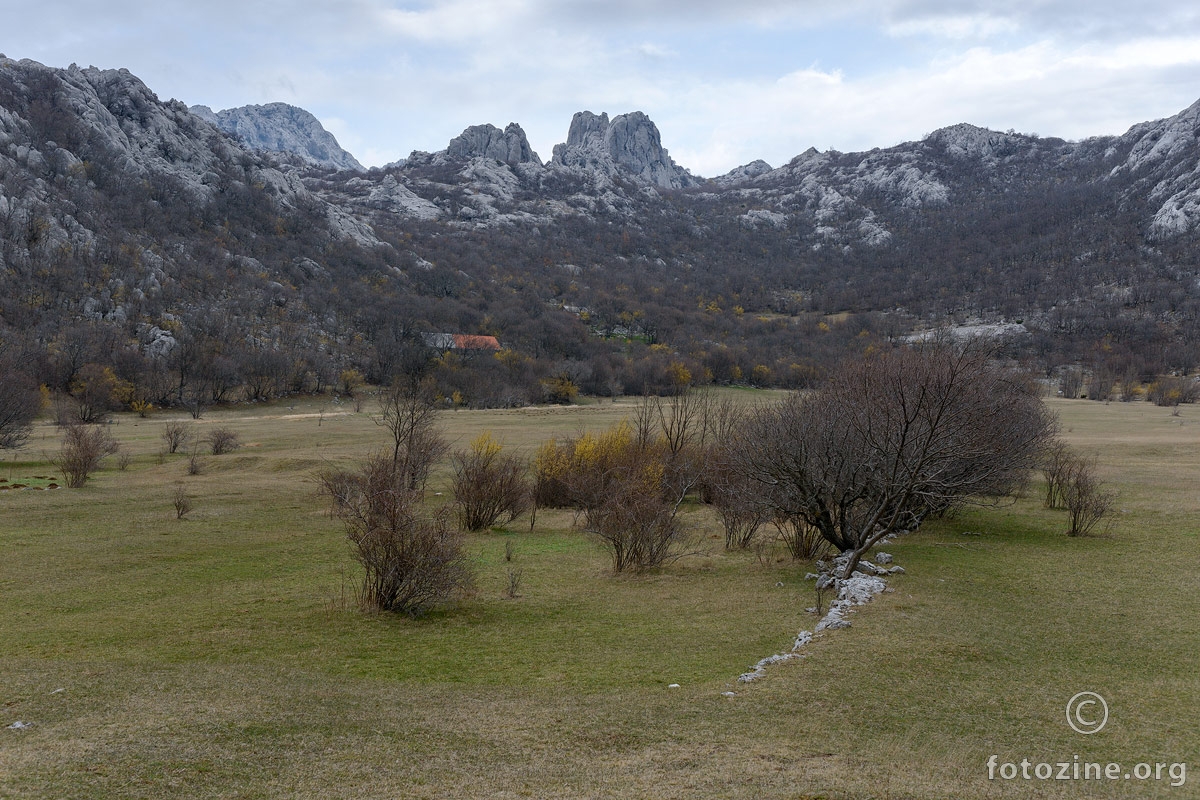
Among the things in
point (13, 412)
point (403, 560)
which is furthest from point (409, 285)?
point (403, 560)

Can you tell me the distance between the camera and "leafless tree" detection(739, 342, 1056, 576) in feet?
54.4

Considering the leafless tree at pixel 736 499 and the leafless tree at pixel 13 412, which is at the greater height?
the leafless tree at pixel 13 412

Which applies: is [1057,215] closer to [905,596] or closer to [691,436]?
[691,436]

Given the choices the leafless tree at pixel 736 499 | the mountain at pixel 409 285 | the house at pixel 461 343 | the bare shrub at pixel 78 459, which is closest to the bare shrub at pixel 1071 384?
the mountain at pixel 409 285

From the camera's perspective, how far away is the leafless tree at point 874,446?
16.6 m

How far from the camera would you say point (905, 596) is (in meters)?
15.3

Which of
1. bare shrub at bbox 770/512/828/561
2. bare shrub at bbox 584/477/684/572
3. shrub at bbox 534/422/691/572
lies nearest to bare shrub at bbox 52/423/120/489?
shrub at bbox 534/422/691/572

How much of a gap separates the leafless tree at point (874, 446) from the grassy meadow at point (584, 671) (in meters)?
1.88

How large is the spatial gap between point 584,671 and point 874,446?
28.1 ft

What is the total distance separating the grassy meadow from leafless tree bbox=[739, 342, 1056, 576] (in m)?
1.88

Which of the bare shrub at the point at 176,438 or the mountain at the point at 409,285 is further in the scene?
the mountain at the point at 409,285

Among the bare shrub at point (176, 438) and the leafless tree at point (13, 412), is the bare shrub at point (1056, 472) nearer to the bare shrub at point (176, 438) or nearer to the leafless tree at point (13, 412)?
the bare shrub at point (176, 438)

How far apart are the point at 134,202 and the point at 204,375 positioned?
58.7 meters

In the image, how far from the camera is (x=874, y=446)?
1577 cm
